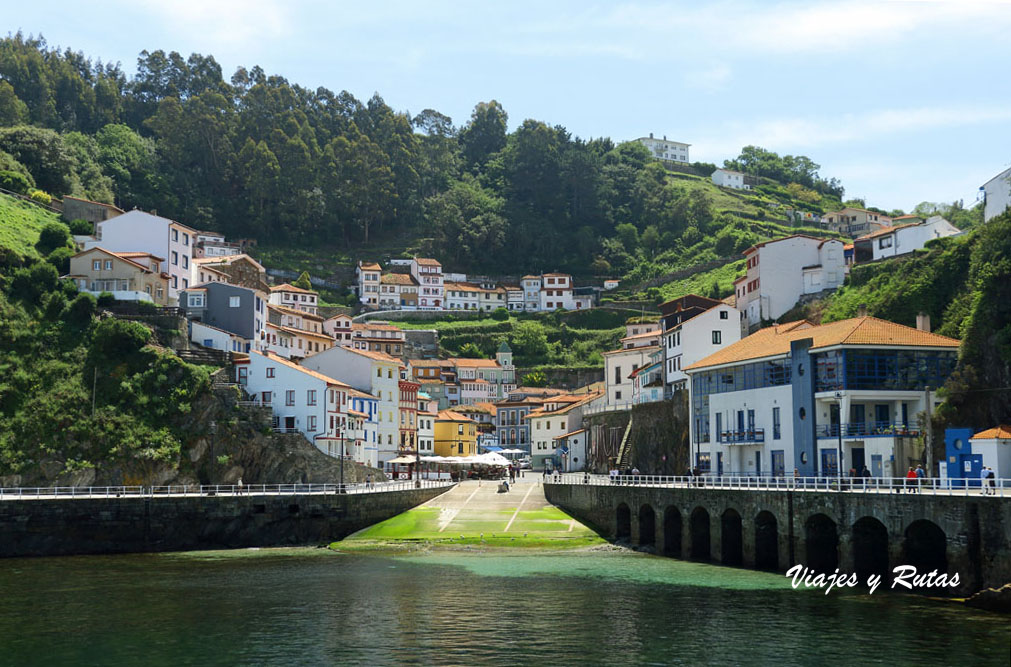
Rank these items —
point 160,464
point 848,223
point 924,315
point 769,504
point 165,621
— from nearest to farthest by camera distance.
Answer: point 165,621 < point 769,504 < point 924,315 < point 160,464 < point 848,223

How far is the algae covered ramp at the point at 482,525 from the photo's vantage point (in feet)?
216

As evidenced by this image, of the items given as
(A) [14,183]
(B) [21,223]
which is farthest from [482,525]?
(A) [14,183]

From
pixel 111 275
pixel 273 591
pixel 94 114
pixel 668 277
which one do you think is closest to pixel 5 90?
pixel 94 114

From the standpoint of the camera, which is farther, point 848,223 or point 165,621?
point 848,223

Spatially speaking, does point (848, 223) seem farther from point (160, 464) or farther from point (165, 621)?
point (165, 621)

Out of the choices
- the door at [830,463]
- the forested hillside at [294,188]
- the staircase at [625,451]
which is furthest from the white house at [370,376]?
the forested hillside at [294,188]

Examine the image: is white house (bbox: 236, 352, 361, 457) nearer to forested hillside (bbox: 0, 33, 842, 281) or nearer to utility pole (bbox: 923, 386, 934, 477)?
utility pole (bbox: 923, 386, 934, 477)

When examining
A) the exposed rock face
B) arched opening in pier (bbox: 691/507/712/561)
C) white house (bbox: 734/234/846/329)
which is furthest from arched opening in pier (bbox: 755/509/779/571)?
white house (bbox: 734/234/846/329)

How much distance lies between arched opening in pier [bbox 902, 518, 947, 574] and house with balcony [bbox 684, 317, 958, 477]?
302 inches

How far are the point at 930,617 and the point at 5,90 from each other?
168m

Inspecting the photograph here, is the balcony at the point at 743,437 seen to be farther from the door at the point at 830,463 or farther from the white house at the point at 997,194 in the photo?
the white house at the point at 997,194

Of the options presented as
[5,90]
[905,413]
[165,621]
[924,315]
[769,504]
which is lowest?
[165,621]

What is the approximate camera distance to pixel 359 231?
18900 centimetres

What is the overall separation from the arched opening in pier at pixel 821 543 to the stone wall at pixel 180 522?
33857 millimetres
